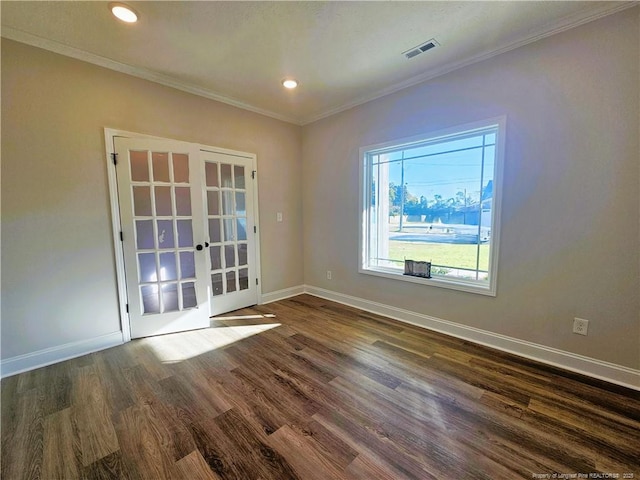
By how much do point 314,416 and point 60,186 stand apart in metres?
2.83

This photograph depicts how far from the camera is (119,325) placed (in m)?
2.71

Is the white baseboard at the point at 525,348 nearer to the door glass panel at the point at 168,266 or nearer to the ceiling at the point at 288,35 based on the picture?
the door glass panel at the point at 168,266

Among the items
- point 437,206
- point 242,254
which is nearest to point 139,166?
point 242,254

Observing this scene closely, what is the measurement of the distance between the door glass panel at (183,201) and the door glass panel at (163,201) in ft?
0.28

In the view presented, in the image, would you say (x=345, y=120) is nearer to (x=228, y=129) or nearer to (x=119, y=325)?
(x=228, y=129)

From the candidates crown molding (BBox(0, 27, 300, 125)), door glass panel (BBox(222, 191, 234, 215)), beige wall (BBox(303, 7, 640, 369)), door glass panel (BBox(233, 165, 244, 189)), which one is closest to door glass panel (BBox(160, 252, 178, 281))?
door glass panel (BBox(222, 191, 234, 215))

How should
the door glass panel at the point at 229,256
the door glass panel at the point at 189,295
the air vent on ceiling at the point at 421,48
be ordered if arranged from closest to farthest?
the air vent on ceiling at the point at 421,48, the door glass panel at the point at 189,295, the door glass panel at the point at 229,256

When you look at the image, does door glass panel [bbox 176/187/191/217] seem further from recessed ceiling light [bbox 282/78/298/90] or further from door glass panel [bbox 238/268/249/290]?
recessed ceiling light [bbox 282/78/298/90]

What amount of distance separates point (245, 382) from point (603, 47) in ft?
12.0

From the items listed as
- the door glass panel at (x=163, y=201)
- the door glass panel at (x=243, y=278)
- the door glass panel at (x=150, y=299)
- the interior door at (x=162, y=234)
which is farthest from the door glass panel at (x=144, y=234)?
the door glass panel at (x=243, y=278)

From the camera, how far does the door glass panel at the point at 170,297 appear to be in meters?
2.93

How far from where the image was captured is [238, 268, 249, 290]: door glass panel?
365cm

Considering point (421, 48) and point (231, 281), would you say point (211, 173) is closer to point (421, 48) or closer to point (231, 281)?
point (231, 281)

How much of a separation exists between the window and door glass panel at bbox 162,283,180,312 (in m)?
2.32
